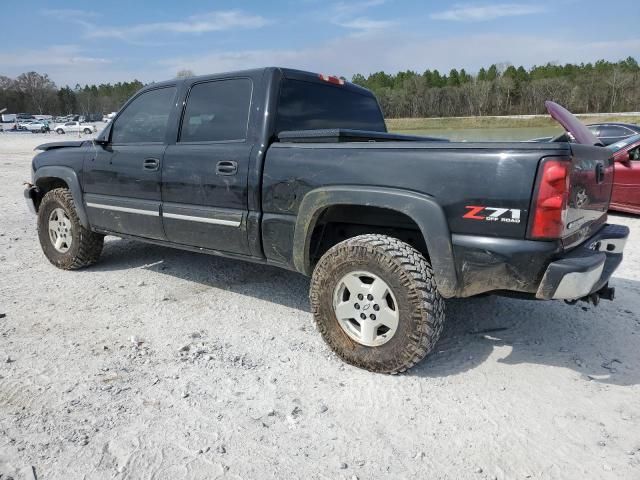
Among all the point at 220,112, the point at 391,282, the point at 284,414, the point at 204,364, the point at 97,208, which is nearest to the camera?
the point at 284,414

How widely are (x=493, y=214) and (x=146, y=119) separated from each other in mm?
3196

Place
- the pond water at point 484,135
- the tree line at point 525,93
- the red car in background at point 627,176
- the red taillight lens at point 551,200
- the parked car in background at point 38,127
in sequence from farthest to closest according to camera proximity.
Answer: the tree line at point 525,93 < the parked car in background at point 38,127 < the red car in background at point 627,176 < the pond water at point 484,135 < the red taillight lens at point 551,200

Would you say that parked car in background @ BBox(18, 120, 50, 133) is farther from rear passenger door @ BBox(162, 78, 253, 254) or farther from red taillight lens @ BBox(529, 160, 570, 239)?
red taillight lens @ BBox(529, 160, 570, 239)

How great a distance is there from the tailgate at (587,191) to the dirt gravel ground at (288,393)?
0.90m

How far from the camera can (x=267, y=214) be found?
3.33 metres

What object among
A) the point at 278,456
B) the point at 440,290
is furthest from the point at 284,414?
the point at 440,290

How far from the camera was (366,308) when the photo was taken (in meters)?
2.94

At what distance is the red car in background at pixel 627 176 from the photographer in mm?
7641

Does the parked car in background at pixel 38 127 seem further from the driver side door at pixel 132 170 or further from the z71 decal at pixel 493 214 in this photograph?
the z71 decal at pixel 493 214

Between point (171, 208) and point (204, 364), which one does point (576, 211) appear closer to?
point (204, 364)

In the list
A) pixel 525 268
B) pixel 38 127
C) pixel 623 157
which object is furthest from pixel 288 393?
pixel 38 127

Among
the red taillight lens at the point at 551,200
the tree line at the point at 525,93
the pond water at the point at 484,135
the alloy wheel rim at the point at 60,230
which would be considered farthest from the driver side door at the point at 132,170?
the tree line at the point at 525,93

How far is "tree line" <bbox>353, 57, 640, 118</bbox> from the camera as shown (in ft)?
206

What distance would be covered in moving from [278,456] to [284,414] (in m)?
0.34
